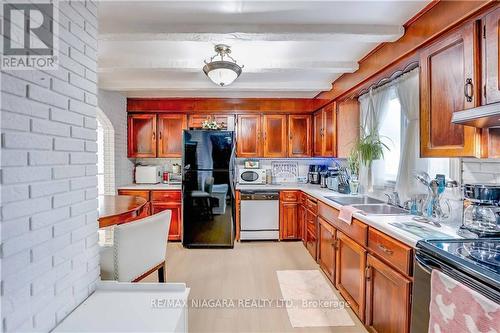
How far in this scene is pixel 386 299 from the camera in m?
1.79

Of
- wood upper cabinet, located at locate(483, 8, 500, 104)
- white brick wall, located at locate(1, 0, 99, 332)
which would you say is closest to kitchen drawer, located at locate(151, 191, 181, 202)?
white brick wall, located at locate(1, 0, 99, 332)

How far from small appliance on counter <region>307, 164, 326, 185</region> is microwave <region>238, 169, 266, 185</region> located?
82 centimetres

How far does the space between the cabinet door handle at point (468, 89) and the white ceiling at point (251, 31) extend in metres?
0.65

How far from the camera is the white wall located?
393 centimetres

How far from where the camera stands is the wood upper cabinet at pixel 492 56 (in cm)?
134

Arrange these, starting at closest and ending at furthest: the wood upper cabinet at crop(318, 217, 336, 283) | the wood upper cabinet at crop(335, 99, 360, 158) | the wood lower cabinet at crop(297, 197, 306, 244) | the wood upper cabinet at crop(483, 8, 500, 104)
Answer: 1. the wood upper cabinet at crop(483, 8, 500, 104)
2. the wood upper cabinet at crop(318, 217, 336, 283)
3. the wood upper cabinet at crop(335, 99, 360, 158)
4. the wood lower cabinet at crop(297, 197, 306, 244)

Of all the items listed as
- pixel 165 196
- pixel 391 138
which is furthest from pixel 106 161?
pixel 391 138

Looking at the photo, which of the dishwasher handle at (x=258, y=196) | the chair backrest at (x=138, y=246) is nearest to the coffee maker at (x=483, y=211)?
the chair backrest at (x=138, y=246)

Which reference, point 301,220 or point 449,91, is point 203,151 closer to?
point 301,220

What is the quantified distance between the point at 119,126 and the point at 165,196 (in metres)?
1.30

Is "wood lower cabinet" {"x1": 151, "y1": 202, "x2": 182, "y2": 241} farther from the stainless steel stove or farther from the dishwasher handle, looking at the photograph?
the stainless steel stove

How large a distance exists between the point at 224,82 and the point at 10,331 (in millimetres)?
2183

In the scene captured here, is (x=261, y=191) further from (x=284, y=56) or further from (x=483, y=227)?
(x=483, y=227)

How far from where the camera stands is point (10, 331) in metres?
0.87
